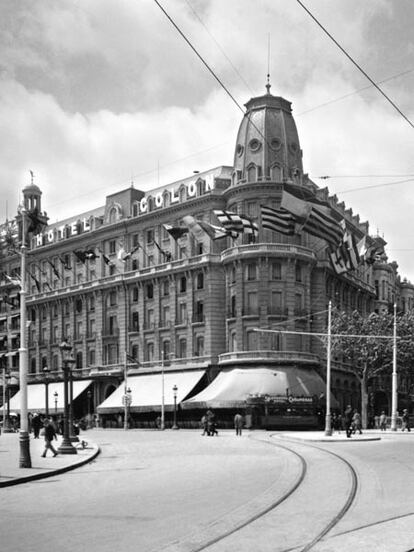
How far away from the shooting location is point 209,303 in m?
70.1

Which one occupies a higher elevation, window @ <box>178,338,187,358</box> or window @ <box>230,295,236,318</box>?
window @ <box>230,295,236,318</box>

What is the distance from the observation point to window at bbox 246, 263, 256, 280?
66812mm

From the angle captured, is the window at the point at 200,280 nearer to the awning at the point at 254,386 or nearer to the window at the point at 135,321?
the window at the point at 135,321

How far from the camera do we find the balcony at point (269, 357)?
Result: 64562 mm

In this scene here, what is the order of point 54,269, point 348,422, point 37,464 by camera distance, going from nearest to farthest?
point 37,464, point 348,422, point 54,269

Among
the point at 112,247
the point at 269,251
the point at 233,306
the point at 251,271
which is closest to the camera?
the point at 269,251

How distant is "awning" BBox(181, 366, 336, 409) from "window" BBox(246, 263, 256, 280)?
809cm

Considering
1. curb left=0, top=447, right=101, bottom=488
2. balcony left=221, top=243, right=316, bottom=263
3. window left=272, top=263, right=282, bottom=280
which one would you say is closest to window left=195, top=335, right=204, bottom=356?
balcony left=221, top=243, right=316, bottom=263

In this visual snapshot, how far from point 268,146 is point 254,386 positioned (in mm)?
21633

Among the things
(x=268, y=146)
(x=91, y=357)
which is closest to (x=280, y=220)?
(x=268, y=146)

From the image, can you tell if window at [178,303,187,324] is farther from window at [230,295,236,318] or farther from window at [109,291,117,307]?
window at [109,291,117,307]

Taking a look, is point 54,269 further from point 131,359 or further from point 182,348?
point 182,348

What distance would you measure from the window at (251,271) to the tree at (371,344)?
8.02 m

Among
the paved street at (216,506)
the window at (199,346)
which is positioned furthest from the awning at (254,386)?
the paved street at (216,506)
